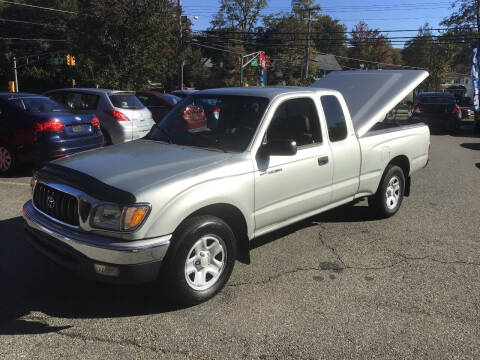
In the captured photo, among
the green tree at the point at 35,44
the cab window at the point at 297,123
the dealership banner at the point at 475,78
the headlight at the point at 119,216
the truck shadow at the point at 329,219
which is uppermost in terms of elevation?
the green tree at the point at 35,44

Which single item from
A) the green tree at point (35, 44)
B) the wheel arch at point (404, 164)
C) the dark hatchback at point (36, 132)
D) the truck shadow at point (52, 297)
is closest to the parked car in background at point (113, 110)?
the dark hatchback at point (36, 132)

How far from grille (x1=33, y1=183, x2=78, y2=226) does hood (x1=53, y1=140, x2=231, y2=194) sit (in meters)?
0.25

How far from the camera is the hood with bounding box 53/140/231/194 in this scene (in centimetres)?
334

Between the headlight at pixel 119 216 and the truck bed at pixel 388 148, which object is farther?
the truck bed at pixel 388 148

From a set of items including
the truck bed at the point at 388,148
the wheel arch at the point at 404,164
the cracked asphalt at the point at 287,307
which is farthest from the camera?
the wheel arch at the point at 404,164

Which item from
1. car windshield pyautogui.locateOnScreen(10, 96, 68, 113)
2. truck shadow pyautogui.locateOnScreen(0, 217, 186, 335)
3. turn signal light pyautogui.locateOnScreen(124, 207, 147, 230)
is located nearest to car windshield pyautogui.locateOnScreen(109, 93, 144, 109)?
car windshield pyautogui.locateOnScreen(10, 96, 68, 113)

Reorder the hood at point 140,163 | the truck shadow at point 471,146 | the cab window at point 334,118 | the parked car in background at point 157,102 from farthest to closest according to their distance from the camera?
the truck shadow at point 471,146 < the parked car in background at point 157,102 < the cab window at point 334,118 < the hood at point 140,163

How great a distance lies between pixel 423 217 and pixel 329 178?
7.34 feet

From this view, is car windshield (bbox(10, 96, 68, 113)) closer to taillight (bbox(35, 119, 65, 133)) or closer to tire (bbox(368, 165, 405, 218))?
taillight (bbox(35, 119, 65, 133))

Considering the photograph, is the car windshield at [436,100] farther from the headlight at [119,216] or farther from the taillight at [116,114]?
the headlight at [119,216]

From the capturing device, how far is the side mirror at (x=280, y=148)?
3.89 metres

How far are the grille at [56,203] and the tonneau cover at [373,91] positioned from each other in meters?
3.46

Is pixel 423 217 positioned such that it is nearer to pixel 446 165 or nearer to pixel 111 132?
pixel 446 165

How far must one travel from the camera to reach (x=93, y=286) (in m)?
3.94
